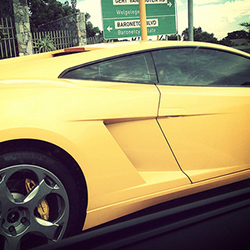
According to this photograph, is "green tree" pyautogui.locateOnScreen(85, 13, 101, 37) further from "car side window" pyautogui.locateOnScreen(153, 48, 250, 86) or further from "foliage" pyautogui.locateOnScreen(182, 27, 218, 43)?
"car side window" pyautogui.locateOnScreen(153, 48, 250, 86)

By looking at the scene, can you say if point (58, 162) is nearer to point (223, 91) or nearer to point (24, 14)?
point (223, 91)

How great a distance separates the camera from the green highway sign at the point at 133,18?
8898mm

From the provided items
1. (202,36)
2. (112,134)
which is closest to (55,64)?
(112,134)

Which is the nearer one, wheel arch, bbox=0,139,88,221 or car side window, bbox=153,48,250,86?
wheel arch, bbox=0,139,88,221

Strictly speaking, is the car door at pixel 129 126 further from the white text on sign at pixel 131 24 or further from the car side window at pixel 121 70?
the white text on sign at pixel 131 24

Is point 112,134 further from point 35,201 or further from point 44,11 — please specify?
point 44,11

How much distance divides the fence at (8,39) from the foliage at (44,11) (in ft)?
48.6

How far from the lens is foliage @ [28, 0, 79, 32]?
30.2m

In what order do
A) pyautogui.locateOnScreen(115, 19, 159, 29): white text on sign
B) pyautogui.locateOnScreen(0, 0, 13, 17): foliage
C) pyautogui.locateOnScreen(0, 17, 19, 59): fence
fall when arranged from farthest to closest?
pyautogui.locateOnScreen(0, 0, 13, 17): foliage < pyautogui.locateOnScreen(0, 17, 19, 59): fence < pyautogui.locateOnScreen(115, 19, 159, 29): white text on sign

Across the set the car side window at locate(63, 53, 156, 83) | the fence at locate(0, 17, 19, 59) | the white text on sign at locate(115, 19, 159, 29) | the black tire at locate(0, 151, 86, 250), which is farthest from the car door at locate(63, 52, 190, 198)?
the fence at locate(0, 17, 19, 59)

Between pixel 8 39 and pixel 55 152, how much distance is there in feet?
43.9

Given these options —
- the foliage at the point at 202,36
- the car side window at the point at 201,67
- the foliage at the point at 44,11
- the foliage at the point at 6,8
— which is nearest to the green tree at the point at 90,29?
the foliage at the point at 44,11

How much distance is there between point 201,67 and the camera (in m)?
2.64

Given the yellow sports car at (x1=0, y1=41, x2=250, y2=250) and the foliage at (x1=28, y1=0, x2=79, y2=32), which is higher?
the foliage at (x1=28, y1=0, x2=79, y2=32)
